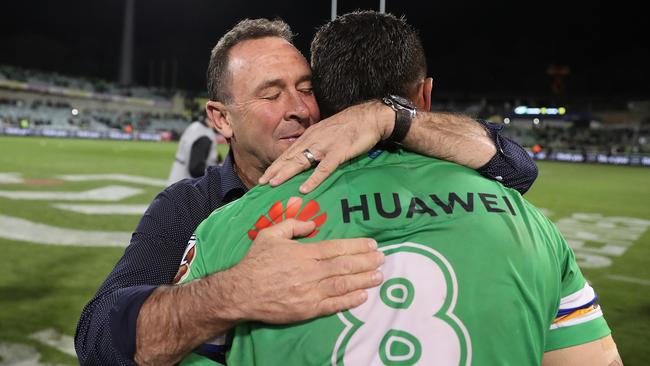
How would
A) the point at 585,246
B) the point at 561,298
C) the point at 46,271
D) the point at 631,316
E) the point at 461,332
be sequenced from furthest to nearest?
the point at 585,246 → the point at 46,271 → the point at 631,316 → the point at 561,298 → the point at 461,332

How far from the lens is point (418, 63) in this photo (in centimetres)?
170

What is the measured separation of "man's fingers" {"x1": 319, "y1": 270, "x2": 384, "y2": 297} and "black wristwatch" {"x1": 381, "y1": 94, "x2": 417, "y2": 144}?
0.50m

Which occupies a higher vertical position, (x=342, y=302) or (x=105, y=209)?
(x=342, y=302)

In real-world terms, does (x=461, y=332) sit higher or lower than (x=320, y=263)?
lower

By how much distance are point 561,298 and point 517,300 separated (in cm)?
35

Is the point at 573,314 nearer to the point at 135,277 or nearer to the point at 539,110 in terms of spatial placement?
the point at 135,277

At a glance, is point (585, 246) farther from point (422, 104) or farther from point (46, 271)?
point (422, 104)

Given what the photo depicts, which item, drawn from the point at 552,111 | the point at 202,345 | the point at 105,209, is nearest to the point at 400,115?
the point at 202,345

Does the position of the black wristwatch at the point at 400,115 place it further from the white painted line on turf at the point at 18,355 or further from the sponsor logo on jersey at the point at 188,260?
the white painted line on turf at the point at 18,355

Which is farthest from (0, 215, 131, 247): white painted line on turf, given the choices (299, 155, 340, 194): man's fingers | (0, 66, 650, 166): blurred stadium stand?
(0, 66, 650, 166): blurred stadium stand

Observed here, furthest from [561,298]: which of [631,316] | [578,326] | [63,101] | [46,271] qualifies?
[63,101]

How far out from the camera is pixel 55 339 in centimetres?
457

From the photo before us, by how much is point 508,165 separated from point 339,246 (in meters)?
0.83

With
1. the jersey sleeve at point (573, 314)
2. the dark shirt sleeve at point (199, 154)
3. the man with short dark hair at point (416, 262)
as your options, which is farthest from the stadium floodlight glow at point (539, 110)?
the man with short dark hair at point (416, 262)
